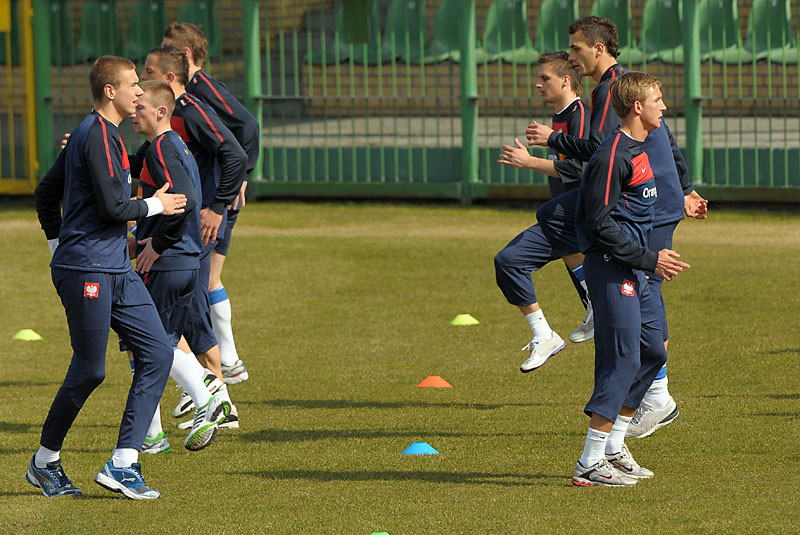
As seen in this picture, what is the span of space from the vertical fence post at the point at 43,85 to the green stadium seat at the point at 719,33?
28.0 feet

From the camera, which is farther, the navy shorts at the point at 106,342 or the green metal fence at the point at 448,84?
the green metal fence at the point at 448,84

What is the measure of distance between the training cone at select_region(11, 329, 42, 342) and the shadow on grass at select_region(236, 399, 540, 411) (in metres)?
2.73

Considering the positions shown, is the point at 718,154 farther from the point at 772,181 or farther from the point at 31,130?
the point at 31,130

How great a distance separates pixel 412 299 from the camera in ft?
37.8

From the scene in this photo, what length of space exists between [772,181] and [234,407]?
984 centimetres

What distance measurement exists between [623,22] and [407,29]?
271 cm

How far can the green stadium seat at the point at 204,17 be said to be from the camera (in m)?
17.7

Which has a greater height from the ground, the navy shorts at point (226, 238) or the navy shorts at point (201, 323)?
the navy shorts at point (226, 238)

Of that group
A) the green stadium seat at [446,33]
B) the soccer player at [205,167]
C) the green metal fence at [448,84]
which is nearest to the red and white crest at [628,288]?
the soccer player at [205,167]

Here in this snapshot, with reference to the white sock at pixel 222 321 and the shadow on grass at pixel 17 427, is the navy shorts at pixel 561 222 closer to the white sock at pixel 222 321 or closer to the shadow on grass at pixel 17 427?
the white sock at pixel 222 321

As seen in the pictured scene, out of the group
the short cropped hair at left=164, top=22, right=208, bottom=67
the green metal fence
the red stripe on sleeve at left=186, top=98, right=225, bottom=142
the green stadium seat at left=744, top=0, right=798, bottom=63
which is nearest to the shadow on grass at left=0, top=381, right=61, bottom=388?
the red stripe on sleeve at left=186, top=98, right=225, bottom=142

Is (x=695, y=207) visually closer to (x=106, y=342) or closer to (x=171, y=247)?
(x=171, y=247)

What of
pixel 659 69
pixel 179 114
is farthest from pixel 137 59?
pixel 179 114

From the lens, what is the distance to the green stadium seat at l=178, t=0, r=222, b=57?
58.0ft
